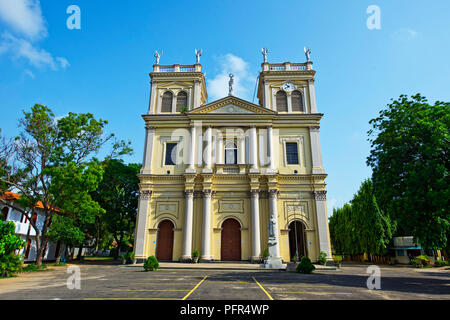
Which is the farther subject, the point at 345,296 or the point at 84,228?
the point at 84,228

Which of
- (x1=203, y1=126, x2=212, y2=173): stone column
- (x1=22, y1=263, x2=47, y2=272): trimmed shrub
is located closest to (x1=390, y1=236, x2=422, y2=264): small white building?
(x1=203, y1=126, x2=212, y2=173): stone column

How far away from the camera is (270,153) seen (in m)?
25.6

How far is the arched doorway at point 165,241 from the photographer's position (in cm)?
2388

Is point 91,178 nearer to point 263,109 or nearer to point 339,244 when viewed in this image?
point 263,109

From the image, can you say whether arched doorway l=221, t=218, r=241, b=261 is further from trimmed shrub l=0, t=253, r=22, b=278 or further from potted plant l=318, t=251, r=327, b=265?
trimmed shrub l=0, t=253, r=22, b=278

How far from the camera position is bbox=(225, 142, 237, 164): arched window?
26672 mm

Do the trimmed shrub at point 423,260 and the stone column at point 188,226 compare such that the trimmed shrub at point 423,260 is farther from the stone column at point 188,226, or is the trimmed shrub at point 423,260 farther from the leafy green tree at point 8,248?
the leafy green tree at point 8,248

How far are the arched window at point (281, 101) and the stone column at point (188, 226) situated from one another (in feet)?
41.9

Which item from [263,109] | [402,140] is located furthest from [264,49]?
[402,140]

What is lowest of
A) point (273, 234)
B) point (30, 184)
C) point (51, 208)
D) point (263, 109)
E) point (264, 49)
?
point (273, 234)

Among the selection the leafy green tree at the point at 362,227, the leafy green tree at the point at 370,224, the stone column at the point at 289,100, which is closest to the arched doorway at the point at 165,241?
the stone column at the point at 289,100
